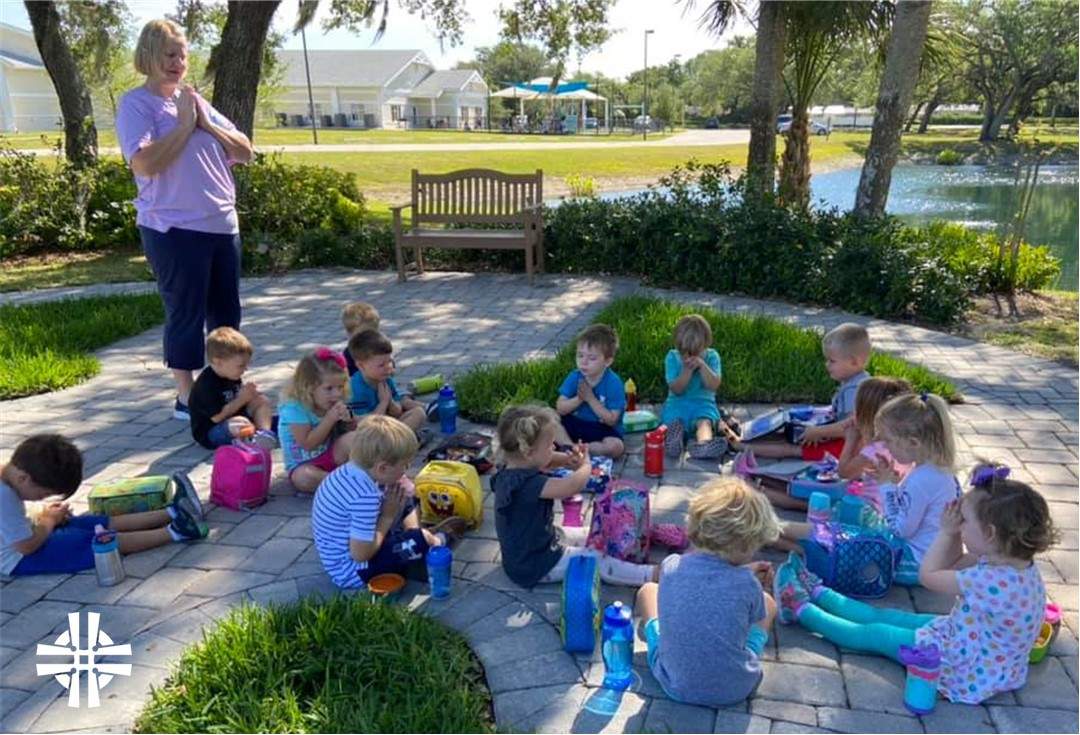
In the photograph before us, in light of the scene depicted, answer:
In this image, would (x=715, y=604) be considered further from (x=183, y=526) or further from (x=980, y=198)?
(x=980, y=198)

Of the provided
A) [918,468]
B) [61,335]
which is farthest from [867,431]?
[61,335]

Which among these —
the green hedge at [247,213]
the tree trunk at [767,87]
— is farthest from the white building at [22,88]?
the tree trunk at [767,87]

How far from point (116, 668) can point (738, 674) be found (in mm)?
2055

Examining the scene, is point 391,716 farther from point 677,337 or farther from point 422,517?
point 677,337

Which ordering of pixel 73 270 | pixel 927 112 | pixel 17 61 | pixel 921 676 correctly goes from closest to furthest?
1. pixel 921 676
2. pixel 73 270
3. pixel 17 61
4. pixel 927 112

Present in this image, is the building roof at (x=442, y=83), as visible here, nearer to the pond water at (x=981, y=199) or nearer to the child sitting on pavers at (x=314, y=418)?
the pond water at (x=981, y=199)

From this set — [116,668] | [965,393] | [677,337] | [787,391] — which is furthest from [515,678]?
[965,393]

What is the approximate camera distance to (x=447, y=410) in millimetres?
4828

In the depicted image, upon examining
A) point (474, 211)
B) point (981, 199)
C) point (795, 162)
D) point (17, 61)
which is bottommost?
point (981, 199)

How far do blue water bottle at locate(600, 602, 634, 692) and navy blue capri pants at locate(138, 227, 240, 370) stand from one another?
3332 mm

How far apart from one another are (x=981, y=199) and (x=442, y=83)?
59.7 meters

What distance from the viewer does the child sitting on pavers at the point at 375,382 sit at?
4.44 meters

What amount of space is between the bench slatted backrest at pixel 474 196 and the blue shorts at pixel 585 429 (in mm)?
5448

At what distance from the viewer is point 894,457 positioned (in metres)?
3.36
